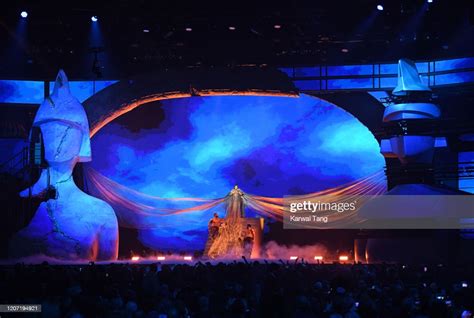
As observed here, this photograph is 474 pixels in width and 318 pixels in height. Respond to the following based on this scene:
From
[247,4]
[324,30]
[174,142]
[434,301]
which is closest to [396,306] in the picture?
[434,301]

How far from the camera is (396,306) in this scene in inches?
317

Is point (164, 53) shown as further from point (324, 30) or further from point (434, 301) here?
point (434, 301)

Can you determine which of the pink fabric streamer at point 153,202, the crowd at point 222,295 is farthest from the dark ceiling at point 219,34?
the crowd at point 222,295

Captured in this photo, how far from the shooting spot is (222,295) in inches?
365

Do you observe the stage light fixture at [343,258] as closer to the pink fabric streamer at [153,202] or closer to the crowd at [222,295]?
the pink fabric streamer at [153,202]

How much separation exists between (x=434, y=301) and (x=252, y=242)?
1738 cm

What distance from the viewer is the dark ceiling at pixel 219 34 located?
895 inches

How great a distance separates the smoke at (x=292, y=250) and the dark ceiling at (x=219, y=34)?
6520 millimetres

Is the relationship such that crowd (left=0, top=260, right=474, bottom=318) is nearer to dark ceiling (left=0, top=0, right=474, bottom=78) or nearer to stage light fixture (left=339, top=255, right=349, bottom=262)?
dark ceiling (left=0, top=0, right=474, bottom=78)

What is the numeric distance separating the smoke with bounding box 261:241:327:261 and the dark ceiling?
6520 mm

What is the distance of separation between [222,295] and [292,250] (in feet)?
57.0

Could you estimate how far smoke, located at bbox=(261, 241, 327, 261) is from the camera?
26156 millimetres

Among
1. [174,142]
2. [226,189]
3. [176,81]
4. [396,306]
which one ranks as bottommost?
[396,306]

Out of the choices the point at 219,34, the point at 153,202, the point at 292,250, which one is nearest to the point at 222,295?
the point at 219,34
